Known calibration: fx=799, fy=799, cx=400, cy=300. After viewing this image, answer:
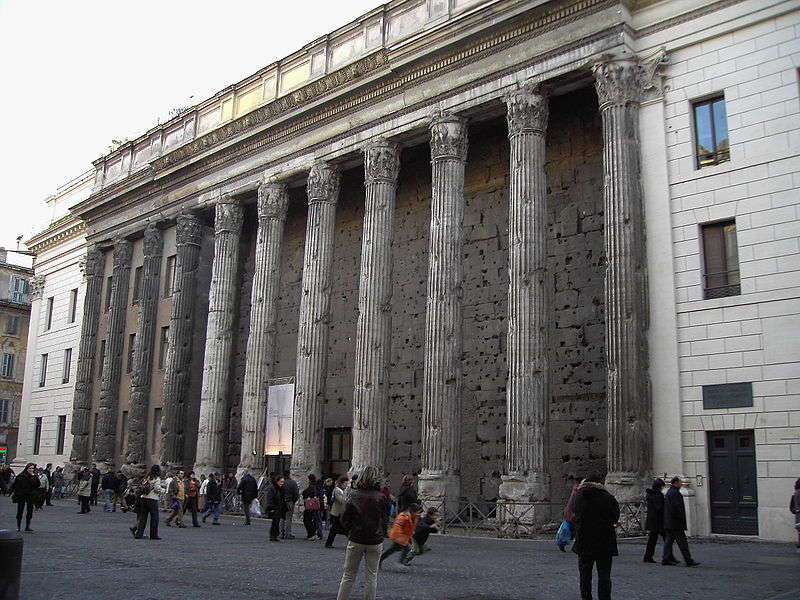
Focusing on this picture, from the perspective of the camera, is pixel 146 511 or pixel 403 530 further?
pixel 146 511

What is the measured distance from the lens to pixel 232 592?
9.58 metres

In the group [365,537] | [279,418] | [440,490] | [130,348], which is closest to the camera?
[365,537]

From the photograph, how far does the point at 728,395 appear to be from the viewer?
17562mm

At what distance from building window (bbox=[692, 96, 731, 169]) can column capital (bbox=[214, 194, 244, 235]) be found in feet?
57.7

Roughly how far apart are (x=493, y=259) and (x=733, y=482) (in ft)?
34.9

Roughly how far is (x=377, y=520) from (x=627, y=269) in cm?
1216

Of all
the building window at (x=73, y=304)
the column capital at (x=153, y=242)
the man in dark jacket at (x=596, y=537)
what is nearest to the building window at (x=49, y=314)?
the building window at (x=73, y=304)

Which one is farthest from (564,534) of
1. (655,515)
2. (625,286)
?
(625,286)

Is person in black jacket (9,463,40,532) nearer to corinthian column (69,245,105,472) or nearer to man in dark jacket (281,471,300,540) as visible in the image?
man in dark jacket (281,471,300,540)

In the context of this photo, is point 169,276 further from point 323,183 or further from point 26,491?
point 26,491

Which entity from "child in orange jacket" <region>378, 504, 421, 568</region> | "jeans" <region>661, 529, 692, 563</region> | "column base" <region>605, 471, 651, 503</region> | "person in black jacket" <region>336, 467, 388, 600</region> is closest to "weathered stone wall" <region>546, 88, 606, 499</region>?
"column base" <region>605, 471, 651, 503</region>

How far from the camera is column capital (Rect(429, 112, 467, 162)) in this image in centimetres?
2312

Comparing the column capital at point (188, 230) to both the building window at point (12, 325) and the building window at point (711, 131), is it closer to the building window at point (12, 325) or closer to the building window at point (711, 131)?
the building window at point (711, 131)

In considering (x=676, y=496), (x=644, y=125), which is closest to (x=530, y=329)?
(x=644, y=125)
